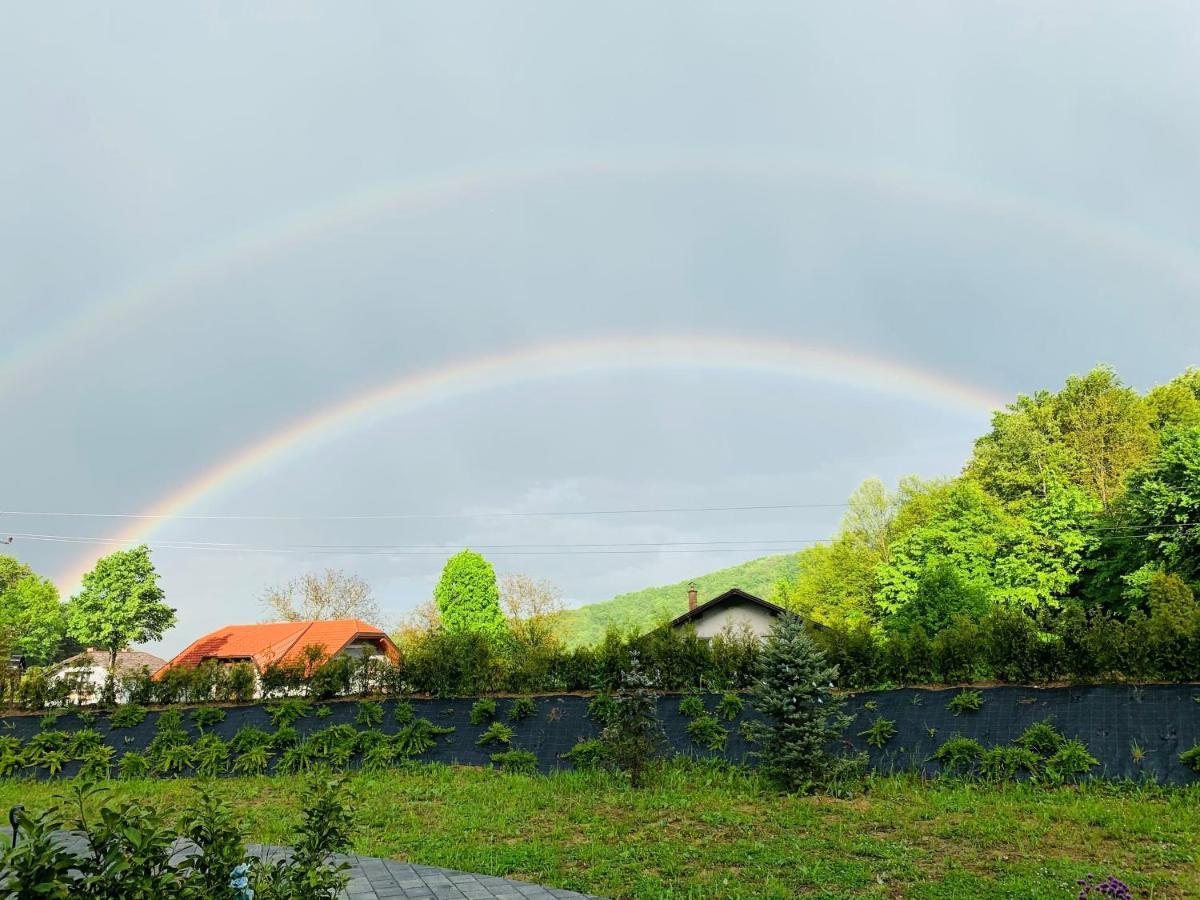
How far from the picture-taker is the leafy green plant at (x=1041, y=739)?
962 cm

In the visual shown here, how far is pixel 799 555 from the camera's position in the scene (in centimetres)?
4859

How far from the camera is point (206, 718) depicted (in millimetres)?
13992

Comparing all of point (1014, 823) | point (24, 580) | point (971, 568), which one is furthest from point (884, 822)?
point (24, 580)

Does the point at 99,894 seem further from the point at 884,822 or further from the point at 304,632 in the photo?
the point at 304,632

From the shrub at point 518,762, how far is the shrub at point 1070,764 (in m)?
7.14

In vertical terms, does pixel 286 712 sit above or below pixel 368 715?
above

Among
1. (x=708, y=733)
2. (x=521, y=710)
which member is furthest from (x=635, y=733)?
(x=521, y=710)

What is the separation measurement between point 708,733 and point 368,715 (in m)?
6.46

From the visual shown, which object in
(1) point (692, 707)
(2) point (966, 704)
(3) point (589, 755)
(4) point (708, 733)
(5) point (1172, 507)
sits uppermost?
(5) point (1172, 507)

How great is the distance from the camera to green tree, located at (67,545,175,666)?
3734cm

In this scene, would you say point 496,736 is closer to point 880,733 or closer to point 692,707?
point 692,707

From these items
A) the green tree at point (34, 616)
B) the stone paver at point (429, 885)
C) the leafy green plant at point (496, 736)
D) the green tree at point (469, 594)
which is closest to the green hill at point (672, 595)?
the green tree at point (469, 594)

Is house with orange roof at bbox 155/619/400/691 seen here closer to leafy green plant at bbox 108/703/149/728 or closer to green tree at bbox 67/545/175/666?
green tree at bbox 67/545/175/666

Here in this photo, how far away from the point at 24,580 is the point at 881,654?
6004 cm
